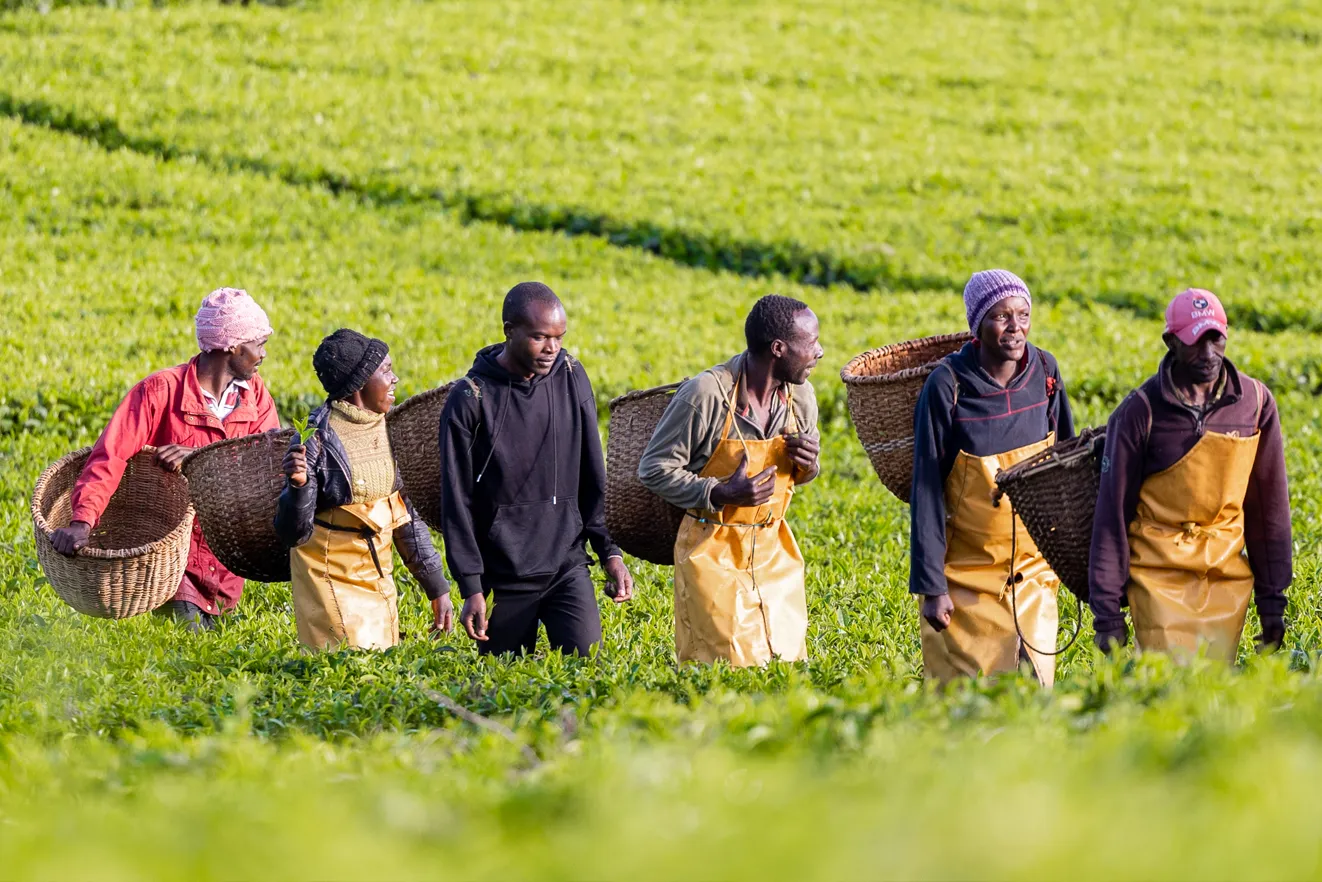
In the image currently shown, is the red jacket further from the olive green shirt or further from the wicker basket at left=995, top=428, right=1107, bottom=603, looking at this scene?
the wicker basket at left=995, top=428, right=1107, bottom=603

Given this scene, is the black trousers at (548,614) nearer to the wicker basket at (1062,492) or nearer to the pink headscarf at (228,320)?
the pink headscarf at (228,320)

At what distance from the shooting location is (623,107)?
22516 mm

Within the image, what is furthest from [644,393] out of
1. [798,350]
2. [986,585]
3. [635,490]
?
[986,585]

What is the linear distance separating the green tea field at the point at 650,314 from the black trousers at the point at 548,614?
0.59 ft

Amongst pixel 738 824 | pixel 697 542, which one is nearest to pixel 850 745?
pixel 738 824

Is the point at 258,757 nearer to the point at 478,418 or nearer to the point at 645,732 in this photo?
the point at 645,732

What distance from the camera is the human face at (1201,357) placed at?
5559 mm

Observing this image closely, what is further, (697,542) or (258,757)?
(697,542)

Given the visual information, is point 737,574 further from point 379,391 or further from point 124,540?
point 124,540

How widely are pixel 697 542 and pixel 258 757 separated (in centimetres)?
301

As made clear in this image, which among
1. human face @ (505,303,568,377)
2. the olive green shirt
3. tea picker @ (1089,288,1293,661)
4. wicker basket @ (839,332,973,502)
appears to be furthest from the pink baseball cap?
human face @ (505,303,568,377)

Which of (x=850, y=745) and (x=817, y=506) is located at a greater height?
(x=850, y=745)

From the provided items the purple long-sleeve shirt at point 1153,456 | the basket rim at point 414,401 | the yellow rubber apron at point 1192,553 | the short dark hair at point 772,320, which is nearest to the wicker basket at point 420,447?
the basket rim at point 414,401

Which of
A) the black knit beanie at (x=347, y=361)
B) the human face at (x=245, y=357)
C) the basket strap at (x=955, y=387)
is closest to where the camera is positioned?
the basket strap at (x=955, y=387)
